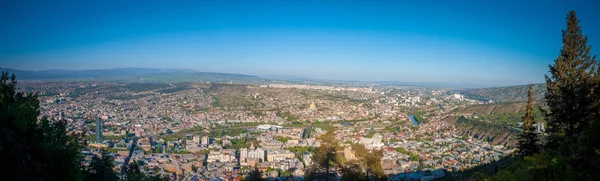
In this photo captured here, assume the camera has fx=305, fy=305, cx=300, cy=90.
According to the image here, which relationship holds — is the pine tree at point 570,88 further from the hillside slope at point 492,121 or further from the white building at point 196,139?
the white building at point 196,139

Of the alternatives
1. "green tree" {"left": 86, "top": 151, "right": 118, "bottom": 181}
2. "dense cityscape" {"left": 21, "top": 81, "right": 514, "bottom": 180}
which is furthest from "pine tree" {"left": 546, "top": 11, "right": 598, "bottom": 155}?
"green tree" {"left": 86, "top": 151, "right": 118, "bottom": 181}

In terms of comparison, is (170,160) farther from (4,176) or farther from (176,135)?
(4,176)

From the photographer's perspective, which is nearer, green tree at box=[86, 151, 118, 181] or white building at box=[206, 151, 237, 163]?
green tree at box=[86, 151, 118, 181]

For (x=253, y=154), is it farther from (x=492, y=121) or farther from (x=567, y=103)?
(x=492, y=121)

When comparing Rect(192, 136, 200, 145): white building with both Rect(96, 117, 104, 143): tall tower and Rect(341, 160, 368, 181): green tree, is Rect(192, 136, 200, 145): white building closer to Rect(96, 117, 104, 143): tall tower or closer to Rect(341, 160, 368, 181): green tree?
Rect(96, 117, 104, 143): tall tower

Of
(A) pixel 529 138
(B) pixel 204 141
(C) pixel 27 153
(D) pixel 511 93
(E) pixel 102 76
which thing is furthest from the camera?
(E) pixel 102 76

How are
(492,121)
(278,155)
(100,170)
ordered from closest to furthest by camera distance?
(100,170) → (278,155) → (492,121)

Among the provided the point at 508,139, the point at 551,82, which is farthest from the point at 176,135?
the point at 508,139

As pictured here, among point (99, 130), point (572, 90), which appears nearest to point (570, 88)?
point (572, 90)

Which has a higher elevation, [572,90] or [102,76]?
[572,90]

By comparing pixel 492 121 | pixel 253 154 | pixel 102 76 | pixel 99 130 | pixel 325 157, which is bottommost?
pixel 253 154

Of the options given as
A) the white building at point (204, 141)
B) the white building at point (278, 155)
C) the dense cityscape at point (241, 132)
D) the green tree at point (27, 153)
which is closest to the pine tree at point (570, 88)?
the dense cityscape at point (241, 132)
